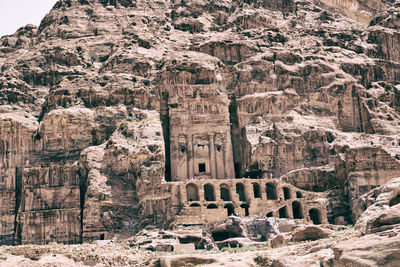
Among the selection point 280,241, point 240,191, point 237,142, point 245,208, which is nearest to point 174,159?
point 237,142

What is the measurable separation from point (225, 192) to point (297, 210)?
8628mm

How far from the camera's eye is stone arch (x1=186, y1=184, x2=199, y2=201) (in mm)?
68438

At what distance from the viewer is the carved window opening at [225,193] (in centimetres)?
6939

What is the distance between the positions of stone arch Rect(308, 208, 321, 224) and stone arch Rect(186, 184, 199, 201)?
13307 mm

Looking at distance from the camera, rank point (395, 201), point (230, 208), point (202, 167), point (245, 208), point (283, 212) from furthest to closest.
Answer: point (202, 167) < point (283, 212) < point (245, 208) < point (230, 208) < point (395, 201)

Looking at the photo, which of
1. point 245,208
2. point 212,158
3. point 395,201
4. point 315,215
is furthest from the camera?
point 212,158

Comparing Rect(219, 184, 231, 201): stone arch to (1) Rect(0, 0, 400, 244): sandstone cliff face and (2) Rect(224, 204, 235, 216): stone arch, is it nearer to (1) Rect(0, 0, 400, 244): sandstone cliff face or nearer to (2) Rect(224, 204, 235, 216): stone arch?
(2) Rect(224, 204, 235, 216): stone arch

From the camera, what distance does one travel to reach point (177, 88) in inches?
3137

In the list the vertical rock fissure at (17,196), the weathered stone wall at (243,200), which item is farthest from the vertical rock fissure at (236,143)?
the vertical rock fissure at (17,196)

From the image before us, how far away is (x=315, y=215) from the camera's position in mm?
68875

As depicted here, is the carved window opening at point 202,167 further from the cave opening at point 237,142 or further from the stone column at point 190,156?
the cave opening at point 237,142

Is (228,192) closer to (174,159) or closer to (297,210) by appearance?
(297,210)

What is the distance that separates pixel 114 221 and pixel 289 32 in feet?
155

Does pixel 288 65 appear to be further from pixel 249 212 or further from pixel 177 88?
pixel 249 212
